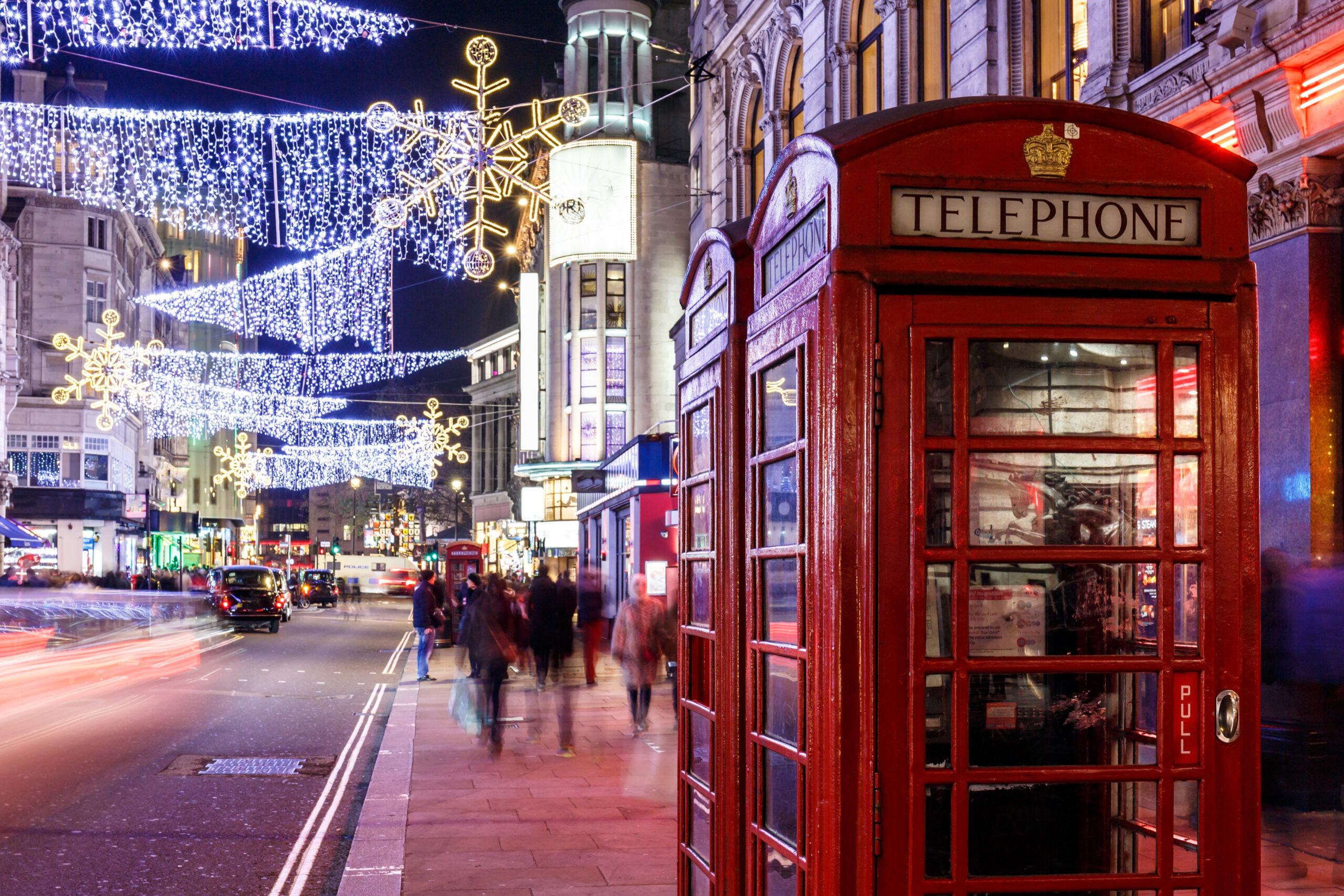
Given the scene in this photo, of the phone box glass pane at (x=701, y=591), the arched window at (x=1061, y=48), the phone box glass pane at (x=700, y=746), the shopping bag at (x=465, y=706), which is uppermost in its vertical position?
the arched window at (x=1061, y=48)

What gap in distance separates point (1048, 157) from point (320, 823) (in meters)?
8.09

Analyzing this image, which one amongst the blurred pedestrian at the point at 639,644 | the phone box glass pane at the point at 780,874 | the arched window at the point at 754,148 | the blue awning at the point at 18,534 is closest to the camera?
the phone box glass pane at the point at 780,874

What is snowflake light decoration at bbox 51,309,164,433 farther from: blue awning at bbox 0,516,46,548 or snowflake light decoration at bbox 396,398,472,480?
snowflake light decoration at bbox 396,398,472,480

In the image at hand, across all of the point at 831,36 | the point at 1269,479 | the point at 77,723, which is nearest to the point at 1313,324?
the point at 1269,479

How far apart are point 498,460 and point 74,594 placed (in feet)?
205

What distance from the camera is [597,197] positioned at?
3747 cm

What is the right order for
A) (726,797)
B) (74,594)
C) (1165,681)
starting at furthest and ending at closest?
1. (74,594)
2. (726,797)
3. (1165,681)

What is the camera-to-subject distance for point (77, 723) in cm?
1670

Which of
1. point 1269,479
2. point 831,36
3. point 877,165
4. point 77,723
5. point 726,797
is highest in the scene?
point 831,36

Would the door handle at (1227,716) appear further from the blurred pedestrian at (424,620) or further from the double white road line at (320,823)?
the blurred pedestrian at (424,620)

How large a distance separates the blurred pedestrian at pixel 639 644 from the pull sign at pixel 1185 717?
1096 cm

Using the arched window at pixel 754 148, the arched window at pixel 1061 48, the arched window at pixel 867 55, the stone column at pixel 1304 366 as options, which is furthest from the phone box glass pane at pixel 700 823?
the arched window at pixel 754 148

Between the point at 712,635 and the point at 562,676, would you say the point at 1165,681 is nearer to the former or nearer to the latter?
the point at 712,635

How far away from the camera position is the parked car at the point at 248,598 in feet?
126
